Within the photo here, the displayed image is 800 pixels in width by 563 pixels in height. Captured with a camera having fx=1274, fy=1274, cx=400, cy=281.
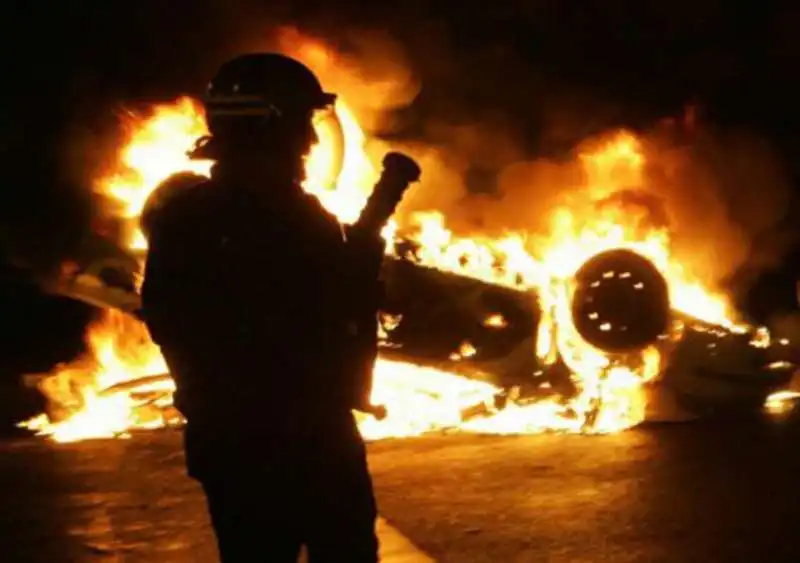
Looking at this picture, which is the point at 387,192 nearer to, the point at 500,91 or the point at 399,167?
the point at 399,167

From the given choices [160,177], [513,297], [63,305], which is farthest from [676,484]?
[63,305]

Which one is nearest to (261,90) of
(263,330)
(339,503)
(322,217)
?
(322,217)

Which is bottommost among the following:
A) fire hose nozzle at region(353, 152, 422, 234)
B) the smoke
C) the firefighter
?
the firefighter

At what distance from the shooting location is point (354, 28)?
1270cm

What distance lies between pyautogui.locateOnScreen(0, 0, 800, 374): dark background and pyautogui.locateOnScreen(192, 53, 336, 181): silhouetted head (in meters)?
9.30

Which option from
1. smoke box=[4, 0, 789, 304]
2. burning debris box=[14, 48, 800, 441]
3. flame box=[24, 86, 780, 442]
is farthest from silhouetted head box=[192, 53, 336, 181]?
smoke box=[4, 0, 789, 304]

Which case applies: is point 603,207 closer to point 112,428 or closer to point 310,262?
point 112,428

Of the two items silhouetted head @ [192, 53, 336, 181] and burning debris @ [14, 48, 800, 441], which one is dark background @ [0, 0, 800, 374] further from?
silhouetted head @ [192, 53, 336, 181]

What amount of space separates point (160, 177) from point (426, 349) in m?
2.87

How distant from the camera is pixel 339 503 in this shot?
3.10m

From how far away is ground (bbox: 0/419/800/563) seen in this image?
6125mm

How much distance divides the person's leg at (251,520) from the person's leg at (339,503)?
0.19 feet

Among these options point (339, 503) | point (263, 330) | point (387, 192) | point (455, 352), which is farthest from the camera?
point (455, 352)

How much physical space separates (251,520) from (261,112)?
1.00m
